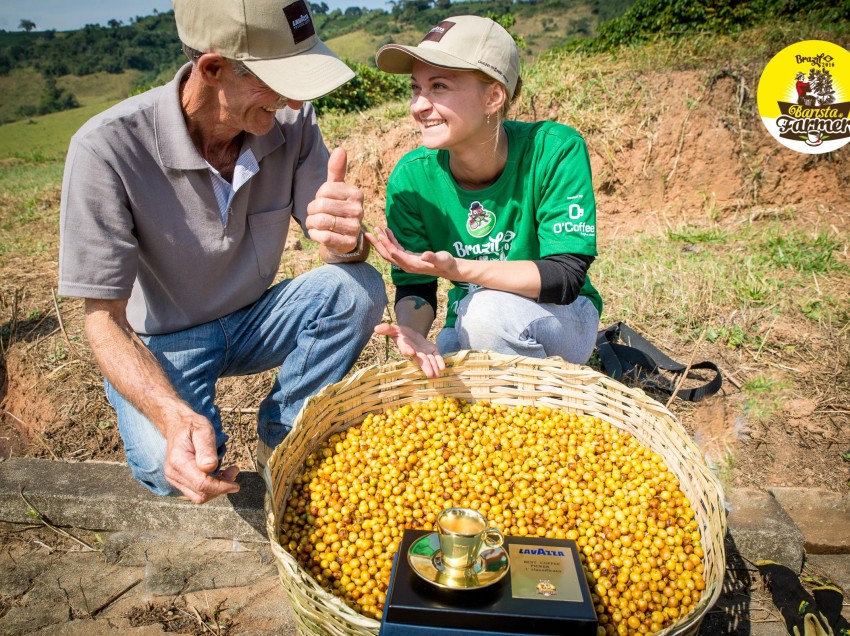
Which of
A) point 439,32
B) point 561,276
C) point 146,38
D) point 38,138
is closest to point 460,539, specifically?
point 561,276

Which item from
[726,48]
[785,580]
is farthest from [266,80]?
[726,48]

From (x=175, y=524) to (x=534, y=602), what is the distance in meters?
1.75

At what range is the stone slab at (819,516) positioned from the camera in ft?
7.43

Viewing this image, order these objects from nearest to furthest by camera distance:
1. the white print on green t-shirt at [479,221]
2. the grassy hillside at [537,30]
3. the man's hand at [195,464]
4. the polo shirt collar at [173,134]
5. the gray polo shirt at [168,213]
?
1. the man's hand at [195,464]
2. the gray polo shirt at [168,213]
3. the polo shirt collar at [173,134]
4. the white print on green t-shirt at [479,221]
5. the grassy hillside at [537,30]

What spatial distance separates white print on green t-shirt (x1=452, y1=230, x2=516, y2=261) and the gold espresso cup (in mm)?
1387

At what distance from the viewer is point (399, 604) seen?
130 centimetres

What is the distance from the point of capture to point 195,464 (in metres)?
1.61

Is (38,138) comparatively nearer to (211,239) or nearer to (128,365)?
(211,239)

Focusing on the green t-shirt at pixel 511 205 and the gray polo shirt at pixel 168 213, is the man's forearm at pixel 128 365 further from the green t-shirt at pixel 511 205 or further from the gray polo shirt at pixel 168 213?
the green t-shirt at pixel 511 205

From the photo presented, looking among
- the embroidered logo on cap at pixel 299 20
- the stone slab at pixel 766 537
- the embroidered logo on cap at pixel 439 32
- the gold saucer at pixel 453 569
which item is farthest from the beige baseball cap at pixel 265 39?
the stone slab at pixel 766 537

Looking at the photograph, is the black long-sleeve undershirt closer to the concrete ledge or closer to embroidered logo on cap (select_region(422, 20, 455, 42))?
embroidered logo on cap (select_region(422, 20, 455, 42))

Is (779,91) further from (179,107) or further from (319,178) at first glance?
(179,107)

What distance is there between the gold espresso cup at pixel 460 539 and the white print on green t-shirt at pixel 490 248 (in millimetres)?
1387

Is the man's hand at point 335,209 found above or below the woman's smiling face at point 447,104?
below
